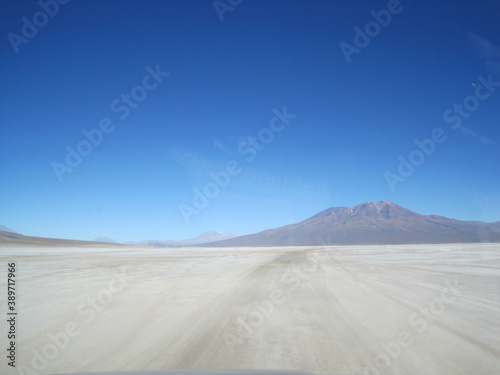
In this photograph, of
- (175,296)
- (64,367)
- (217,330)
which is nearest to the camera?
(64,367)

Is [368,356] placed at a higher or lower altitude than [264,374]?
lower

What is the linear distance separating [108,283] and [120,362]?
9.79 meters

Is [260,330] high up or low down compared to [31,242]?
down

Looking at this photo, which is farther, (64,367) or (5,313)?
(5,313)

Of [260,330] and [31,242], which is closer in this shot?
[260,330]

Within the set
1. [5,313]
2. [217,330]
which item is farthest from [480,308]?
[5,313]

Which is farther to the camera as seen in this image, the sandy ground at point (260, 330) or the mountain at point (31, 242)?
the mountain at point (31, 242)

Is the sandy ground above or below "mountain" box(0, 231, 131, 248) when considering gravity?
below

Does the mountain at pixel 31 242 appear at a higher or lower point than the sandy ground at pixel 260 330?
higher

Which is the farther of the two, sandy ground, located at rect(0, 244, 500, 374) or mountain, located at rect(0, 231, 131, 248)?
mountain, located at rect(0, 231, 131, 248)

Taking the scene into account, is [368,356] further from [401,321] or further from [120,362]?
[120,362]

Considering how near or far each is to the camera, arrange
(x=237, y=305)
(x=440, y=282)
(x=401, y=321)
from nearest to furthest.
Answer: (x=401, y=321) → (x=237, y=305) → (x=440, y=282)

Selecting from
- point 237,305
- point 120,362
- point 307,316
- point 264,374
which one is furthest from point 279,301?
point 264,374

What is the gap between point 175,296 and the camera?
10.7m
